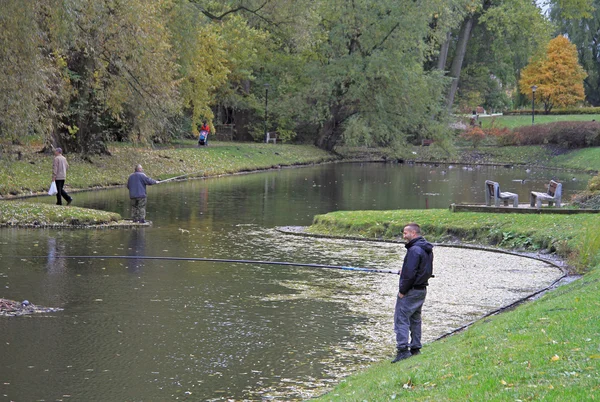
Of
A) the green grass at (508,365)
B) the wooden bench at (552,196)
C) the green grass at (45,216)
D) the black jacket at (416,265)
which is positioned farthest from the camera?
the wooden bench at (552,196)

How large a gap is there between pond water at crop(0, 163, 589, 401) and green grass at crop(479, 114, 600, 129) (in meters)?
51.2

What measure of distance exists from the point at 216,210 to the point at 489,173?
29535mm

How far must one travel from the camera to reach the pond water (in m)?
10.8

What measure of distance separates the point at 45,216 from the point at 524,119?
196 ft

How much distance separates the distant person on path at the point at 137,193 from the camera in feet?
84.6

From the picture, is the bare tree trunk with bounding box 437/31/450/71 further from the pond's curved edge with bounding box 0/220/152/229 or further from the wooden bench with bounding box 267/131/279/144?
the pond's curved edge with bounding box 0/220/152/229

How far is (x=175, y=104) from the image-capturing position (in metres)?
40.5

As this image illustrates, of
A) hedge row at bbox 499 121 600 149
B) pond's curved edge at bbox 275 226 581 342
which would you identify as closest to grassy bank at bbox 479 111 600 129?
hedge row at bbox 499 121 600 149

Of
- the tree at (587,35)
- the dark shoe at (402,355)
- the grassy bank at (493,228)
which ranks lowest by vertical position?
the dark shoe at (402,355)

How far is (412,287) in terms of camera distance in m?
11.1

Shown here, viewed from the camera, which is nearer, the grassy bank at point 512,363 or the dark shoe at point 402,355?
the grassy bank at point 512,363

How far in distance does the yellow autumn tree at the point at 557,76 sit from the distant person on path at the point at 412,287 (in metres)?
71.9

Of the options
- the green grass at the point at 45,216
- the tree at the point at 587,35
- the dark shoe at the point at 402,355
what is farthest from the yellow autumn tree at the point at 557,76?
the dark shoe at the point at 402,355

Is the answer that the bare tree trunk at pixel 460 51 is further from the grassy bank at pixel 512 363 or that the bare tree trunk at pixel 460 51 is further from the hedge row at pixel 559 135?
the grassy bank at pixel 512 363
